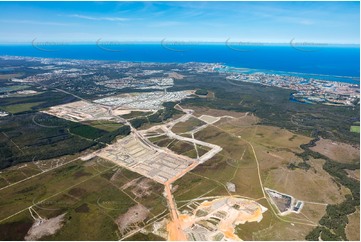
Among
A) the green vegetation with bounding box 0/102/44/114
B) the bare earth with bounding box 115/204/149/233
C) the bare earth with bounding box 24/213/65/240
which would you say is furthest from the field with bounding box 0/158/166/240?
the green vegetation with bounding box 0/102/44/114

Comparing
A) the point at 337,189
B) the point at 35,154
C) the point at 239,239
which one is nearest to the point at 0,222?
the point at 35,154

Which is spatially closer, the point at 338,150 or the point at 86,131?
the point at 338,150

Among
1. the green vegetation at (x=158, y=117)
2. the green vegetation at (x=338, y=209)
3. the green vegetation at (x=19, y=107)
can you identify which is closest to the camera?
the green vegetation at (x=338, y=209)

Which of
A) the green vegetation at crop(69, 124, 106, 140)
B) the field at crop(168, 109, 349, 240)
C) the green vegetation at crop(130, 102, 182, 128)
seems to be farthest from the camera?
the green vegetation at crop(130, 102, 182, 128)

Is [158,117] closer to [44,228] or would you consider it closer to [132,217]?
[132,217]

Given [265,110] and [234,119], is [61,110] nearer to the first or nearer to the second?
[234,119]

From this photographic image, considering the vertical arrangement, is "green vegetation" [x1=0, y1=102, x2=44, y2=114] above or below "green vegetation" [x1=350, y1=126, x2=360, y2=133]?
above

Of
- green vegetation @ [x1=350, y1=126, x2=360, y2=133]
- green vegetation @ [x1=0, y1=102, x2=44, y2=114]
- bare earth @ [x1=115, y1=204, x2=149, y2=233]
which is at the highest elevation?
bare earth @ [x1=115, y1=204, x2=149, y2=233]

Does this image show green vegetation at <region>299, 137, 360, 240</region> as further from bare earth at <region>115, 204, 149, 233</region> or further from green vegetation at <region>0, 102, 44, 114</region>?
green vegetation at <region>0, 102, 44, 114</region>

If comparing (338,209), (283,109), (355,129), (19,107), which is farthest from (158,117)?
(338,209)

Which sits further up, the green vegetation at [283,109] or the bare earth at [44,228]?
the bare earth at [44,228]

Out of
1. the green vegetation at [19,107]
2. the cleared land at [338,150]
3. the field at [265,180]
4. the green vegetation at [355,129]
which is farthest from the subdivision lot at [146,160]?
the green vegetation at [355,129]

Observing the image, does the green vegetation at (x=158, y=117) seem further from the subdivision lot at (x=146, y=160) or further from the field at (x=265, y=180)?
the field at (x=265, y=180)
